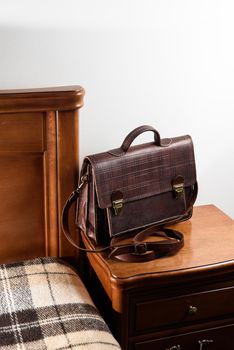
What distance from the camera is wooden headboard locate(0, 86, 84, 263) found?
142cm

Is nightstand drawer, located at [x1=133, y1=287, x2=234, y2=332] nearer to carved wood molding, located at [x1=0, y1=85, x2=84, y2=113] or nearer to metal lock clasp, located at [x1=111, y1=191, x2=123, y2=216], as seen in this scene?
metal lock clasp, located at [x1=111, y1=191, x2=123, y2=216]

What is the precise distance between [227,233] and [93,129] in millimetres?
499

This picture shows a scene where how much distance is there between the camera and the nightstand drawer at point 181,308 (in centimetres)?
137

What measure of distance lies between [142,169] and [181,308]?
0.38 metres

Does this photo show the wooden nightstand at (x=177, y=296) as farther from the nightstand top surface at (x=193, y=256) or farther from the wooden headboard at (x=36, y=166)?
the wooden headboard at (x=36, y=166)

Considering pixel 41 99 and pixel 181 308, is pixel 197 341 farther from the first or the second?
pixel 41 99

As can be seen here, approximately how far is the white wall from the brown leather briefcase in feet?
0.66

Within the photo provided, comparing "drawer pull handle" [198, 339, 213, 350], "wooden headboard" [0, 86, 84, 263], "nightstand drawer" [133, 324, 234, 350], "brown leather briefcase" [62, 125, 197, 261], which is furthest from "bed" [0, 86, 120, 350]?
"drawer pull handle" [198, 339, 213, 350]

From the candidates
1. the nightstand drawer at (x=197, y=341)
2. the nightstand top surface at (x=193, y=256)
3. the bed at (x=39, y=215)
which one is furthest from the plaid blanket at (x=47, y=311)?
the nightstand drawer at (x=197, y=341)

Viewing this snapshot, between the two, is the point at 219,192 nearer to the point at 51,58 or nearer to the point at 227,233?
the point at 227,233

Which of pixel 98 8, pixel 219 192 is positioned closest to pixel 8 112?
pixel 98 8

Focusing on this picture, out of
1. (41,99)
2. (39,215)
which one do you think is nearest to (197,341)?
(39,215)

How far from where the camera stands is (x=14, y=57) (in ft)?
4.83

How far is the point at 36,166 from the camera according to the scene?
1482 mm
